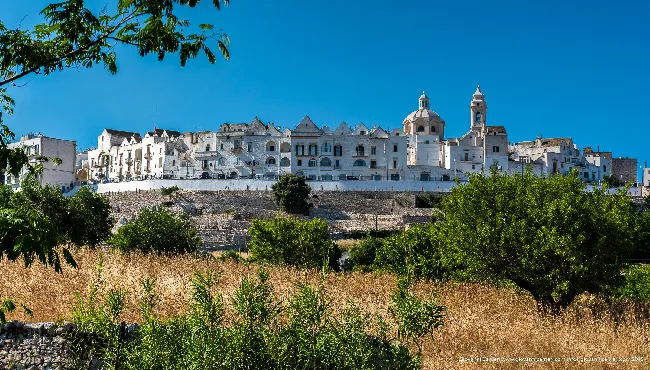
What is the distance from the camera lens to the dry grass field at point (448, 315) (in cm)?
1093

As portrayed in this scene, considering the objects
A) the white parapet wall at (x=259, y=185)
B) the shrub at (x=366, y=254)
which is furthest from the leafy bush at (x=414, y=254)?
the white parapet wall at (x=259, y=185)

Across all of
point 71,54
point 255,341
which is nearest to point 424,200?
point 255,341

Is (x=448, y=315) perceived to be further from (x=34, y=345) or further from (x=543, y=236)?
(x=34, y=345)

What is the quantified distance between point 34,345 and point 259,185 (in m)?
63.4

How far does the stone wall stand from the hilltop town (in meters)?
66.8

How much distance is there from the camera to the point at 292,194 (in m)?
63.7

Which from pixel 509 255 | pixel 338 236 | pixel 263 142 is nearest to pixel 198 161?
pixel 263 142

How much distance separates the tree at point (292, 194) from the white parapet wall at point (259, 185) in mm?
7398

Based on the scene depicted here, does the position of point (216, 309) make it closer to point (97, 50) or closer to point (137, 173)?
point (97, 50)

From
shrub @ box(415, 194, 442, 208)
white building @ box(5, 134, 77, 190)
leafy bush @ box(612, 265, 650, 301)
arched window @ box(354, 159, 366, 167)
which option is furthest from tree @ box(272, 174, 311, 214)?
leafy bush @ box(612, 265, 650, 301)

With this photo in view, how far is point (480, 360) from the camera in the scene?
429 inches

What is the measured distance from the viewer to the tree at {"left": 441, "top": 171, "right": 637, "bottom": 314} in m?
18.5

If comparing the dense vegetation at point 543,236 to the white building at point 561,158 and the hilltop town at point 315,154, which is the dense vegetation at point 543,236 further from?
the white building at point 561,158

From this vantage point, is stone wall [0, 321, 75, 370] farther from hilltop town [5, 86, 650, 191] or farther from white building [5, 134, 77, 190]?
white building [5, 134, 77, 190]
